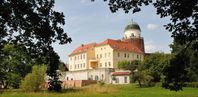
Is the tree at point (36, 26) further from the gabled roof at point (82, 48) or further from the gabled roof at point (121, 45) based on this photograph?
the gabled roof at point (82, 48)

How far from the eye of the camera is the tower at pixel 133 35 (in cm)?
10912

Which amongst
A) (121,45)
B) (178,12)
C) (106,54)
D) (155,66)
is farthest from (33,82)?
(178,12)

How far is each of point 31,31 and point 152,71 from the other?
62.6 meters

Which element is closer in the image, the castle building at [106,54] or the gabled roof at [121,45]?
the castle building at [106,54]

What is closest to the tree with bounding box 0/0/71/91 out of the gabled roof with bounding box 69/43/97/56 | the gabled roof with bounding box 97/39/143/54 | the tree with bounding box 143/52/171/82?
the tree with bounding box 143/52/171/82

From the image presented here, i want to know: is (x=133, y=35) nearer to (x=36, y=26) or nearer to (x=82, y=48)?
(x=82, y=48)

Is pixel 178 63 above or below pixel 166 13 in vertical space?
below

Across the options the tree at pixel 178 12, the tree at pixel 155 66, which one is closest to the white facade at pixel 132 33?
the tree at pixel 155 66

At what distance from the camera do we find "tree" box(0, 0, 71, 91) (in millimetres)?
10688

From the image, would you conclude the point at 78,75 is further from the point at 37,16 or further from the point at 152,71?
the point at 37,16

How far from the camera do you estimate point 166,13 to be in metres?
11.8

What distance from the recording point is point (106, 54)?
4018 inches

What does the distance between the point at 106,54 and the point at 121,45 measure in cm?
453

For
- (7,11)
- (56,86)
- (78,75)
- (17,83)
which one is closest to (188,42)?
(56,86)
